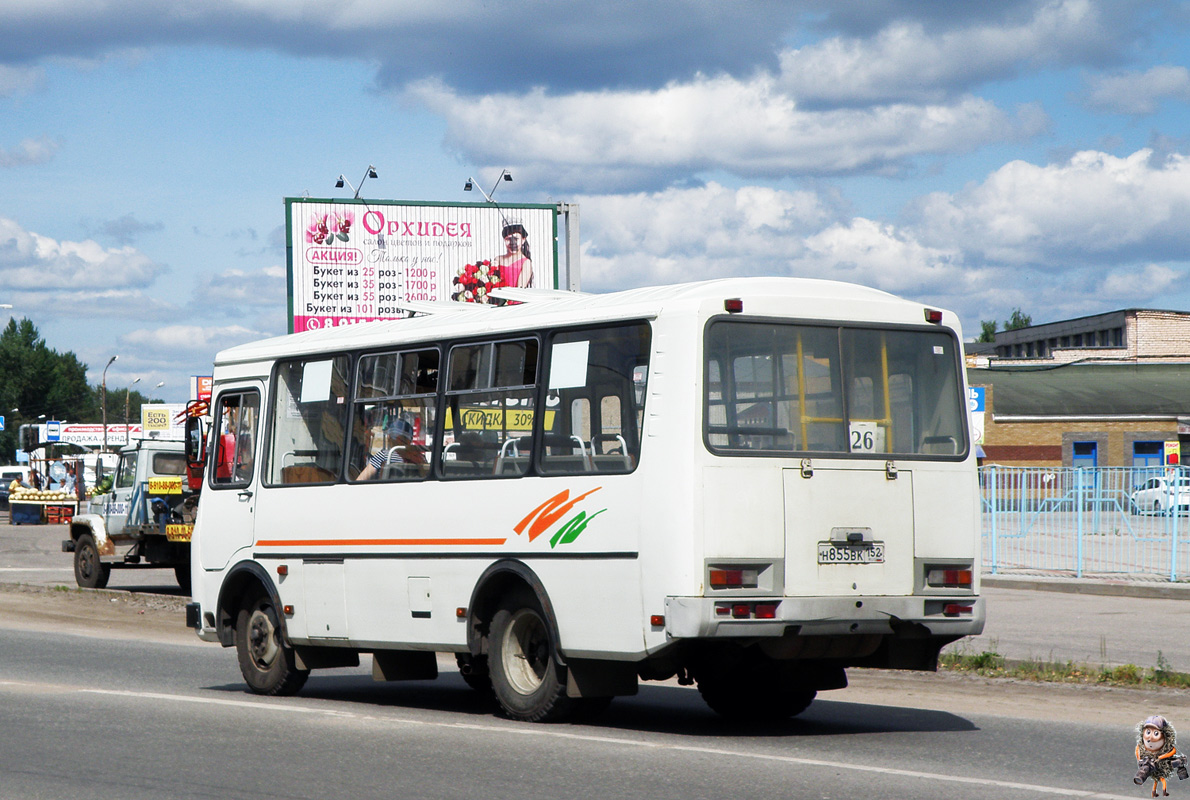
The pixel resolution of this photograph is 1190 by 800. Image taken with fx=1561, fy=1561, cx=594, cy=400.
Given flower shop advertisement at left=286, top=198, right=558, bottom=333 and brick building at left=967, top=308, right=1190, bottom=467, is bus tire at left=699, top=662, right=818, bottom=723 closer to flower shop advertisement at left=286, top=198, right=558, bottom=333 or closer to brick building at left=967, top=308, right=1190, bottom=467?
flower shop advertisement at left=286, top=198, right=558, bottom=333

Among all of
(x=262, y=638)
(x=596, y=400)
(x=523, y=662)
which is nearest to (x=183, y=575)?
(x=262, y=638)

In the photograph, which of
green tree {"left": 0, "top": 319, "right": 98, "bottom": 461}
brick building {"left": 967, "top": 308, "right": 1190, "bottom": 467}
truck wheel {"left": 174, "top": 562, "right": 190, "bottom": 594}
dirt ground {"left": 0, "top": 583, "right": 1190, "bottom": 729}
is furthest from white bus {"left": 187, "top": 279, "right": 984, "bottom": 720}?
green tree {"left": 0, "top": 319, "right": 98, "bottom": 461}

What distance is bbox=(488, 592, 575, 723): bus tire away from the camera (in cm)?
995

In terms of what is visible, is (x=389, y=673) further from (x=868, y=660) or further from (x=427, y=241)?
(x=427, y=241)

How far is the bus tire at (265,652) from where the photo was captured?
1215 centimetres

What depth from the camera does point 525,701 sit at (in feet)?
33.1

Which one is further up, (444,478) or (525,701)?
(444,478)

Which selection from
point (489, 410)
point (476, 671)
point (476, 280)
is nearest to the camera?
point (489, 410)

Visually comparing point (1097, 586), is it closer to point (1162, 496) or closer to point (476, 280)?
point (1162, 496)

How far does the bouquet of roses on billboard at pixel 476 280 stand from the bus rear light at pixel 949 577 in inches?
896

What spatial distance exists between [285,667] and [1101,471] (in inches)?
600

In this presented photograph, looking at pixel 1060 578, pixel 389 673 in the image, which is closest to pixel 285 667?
pixel 389 673

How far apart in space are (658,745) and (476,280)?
23667 millimetres

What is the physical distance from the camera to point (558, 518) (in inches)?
384
